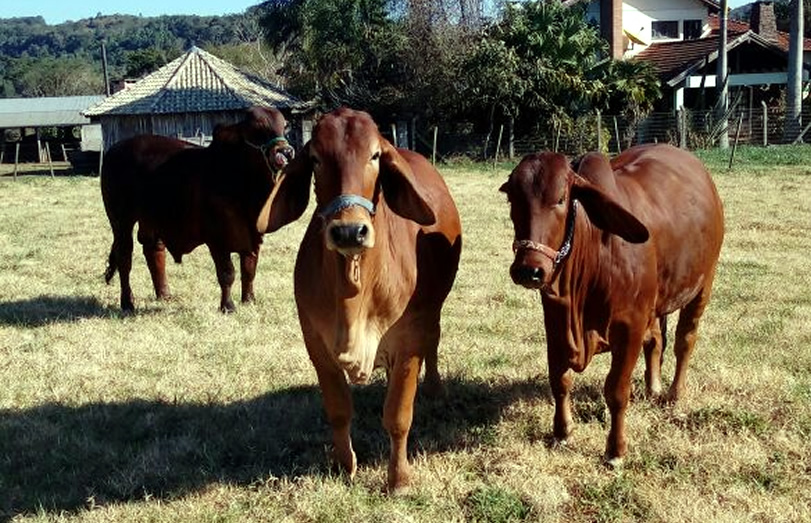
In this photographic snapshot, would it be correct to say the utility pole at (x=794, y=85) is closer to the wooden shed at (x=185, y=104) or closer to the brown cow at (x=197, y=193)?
the wooden shed at (x=185, y=104)

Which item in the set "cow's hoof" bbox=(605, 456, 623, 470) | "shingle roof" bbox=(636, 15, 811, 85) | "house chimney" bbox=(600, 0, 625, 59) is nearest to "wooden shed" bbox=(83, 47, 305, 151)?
"house chimney" bbox=(600, 0, 625, 59)

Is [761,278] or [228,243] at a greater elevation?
[228,243]

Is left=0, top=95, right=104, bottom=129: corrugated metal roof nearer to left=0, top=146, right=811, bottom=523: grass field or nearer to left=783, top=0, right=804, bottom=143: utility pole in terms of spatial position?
left=783, top=0, right=804, bottom=143: utility pole

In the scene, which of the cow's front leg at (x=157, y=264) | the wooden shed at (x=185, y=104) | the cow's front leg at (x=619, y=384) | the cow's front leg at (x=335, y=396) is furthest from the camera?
the wooden shed at (x=185, y=104)

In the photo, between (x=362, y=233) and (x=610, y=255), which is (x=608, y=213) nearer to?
(x=610, y=255)

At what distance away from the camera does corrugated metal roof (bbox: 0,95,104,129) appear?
1972 inches

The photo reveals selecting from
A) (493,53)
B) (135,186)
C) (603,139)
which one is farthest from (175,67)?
(135,186)

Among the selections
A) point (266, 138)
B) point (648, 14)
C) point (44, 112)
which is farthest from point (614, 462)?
point (44, 112)

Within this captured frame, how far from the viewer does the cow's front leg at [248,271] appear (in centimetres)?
873

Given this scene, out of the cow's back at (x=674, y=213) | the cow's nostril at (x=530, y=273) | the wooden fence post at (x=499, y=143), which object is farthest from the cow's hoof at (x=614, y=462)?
the wooden fence post at (x=499, y=143)

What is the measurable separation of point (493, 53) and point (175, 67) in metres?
12.7

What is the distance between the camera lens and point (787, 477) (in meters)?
4.50

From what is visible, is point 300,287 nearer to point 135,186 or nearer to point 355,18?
point 135,186

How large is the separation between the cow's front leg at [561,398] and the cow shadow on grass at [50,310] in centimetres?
511
